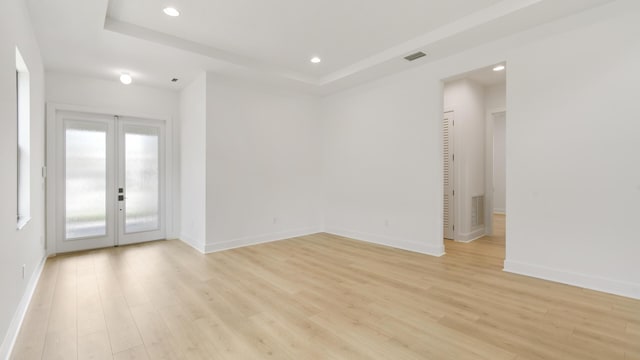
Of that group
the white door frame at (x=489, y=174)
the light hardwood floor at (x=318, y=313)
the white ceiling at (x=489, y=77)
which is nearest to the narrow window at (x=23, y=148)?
the light hardwood floor at (x=318, y=313)

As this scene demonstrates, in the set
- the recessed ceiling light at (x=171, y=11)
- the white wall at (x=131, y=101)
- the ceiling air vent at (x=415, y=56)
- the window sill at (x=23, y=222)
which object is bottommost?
the window sill at (x=23, y=222)

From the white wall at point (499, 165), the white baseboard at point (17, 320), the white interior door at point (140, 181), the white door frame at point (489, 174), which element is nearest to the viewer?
the white baseboard at point (17, 320)

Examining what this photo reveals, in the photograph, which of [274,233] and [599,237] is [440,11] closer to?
[599,237]

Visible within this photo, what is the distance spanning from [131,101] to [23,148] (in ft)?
8.49

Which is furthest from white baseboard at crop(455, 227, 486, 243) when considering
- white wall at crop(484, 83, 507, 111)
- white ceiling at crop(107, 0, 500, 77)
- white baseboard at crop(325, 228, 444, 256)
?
white ceiling at crop(107, 0, 500, 77)

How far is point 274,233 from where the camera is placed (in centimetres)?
573

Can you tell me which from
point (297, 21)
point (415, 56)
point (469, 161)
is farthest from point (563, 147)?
point (297, 21)

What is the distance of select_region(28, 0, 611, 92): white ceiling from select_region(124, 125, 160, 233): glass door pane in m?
1.14

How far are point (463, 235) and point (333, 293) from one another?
3.46 meters

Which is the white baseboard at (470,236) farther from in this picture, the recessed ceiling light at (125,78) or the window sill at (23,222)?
the recessed ceiling light at (125,78)

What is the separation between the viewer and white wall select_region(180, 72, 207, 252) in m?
4.97

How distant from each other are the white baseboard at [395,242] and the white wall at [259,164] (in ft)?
2.61

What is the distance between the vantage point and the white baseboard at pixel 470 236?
18.2ft

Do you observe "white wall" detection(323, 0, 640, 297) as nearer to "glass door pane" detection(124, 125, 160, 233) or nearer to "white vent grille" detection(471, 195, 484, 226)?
"white vent grille" detection(471, 195, 484, 226)
